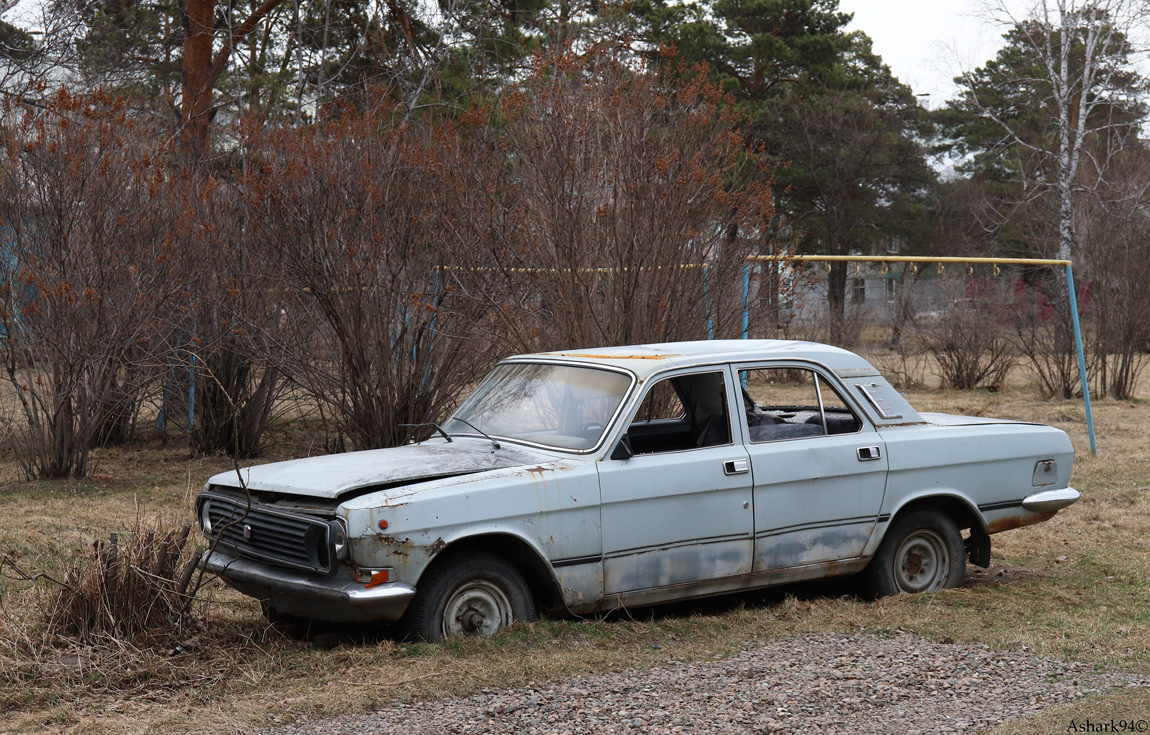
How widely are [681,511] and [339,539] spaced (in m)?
1.64

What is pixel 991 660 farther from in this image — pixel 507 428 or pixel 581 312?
pixel 581 312

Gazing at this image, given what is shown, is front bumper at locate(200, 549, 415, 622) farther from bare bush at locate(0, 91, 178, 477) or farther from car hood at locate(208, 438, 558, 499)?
bare bush at locate(0, 91, 178, 477)

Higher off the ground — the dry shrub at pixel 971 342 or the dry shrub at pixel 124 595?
the dry shrub at pixel 971 342

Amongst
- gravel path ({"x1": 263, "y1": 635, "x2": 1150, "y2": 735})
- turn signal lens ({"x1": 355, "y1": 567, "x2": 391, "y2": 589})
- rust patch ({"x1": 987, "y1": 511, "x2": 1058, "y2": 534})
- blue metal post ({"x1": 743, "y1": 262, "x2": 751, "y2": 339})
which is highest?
blue metal post ({"x1": 743, "y1": 262, "x2": 751, "y2": 339})

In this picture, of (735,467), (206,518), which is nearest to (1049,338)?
(735,467)

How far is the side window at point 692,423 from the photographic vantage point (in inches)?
222

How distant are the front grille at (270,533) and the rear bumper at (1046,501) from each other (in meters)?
3.98

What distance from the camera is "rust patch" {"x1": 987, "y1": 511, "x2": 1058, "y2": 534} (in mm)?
6199

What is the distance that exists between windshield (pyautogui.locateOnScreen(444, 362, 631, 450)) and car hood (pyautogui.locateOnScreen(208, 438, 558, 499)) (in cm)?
14

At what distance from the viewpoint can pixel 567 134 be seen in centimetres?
909

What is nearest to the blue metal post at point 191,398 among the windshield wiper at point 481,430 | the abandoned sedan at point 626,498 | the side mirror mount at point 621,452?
the windshield wiper at point 481,430

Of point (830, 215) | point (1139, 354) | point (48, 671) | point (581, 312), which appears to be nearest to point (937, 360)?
point (1139, 354)

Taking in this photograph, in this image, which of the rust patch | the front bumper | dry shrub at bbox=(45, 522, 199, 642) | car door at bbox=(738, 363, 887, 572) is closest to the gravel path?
the front bumper

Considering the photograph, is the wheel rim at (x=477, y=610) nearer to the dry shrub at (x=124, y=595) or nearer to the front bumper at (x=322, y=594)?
the front bumper at (x=322, y=594)
